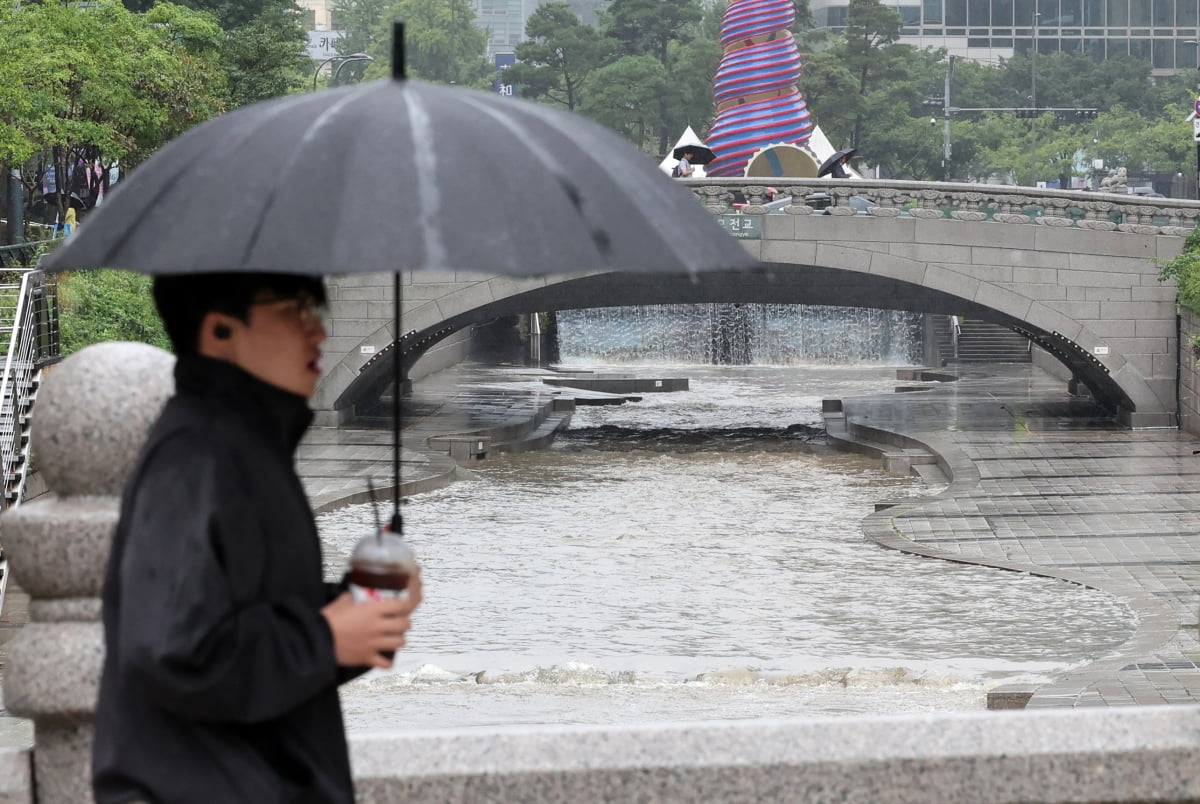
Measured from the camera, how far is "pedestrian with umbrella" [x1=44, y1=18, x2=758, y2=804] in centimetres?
257

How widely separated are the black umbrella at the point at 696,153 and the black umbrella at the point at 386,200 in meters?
43.7

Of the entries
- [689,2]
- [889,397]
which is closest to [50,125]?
[889,397]

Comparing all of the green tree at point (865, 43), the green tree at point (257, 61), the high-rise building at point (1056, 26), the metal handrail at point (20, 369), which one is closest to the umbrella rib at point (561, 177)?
the metal handrail at point (20, 369)

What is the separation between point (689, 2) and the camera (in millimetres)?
71062

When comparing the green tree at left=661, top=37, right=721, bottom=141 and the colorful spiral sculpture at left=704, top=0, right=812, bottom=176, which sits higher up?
the green tree at left=661, top=37, right=721, bottom=141

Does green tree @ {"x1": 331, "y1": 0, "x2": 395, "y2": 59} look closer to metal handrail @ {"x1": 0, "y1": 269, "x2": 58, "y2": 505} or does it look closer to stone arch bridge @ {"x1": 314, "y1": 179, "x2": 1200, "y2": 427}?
stone arch bridge @ {"x1": 314, "y1": 179, "x2": 1200, "y2": 427}

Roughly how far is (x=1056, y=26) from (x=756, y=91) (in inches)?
2241

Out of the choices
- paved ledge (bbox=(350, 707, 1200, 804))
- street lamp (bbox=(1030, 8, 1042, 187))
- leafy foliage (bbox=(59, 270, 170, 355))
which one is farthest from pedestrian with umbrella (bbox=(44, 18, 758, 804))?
street lamp (bbox=(1030, 8, 1042, 187))

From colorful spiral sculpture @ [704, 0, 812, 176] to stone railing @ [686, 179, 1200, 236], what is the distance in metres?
19.9

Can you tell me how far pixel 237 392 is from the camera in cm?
273

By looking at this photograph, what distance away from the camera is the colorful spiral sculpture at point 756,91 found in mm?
50969

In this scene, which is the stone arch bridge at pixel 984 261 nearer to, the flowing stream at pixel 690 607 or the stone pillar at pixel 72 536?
the flowing stream at pixel 690 607

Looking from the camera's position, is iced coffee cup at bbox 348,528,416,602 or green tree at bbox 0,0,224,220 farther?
green tree at bbox 0,0,224,220

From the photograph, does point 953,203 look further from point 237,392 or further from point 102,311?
point 237,392
